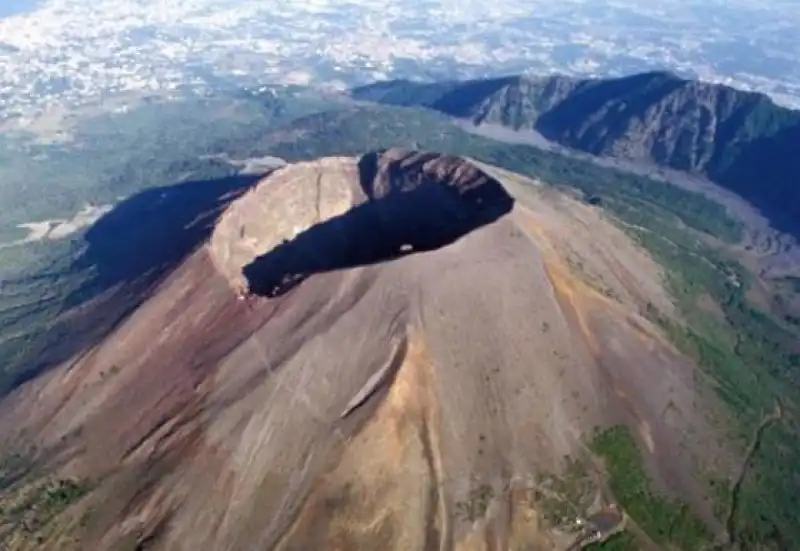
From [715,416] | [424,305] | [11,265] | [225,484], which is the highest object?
[424,305]

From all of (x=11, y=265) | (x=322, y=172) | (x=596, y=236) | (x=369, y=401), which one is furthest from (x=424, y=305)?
(x=11, y=265)

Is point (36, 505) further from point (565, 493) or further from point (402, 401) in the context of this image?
point (565, 493)

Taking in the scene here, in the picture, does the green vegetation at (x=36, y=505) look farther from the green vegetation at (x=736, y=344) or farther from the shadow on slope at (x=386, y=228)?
the green vegetation at (x=736, y=344)

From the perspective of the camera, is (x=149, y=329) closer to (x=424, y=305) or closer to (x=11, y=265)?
(x=424, y=305)

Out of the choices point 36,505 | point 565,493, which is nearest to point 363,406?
point 565,493

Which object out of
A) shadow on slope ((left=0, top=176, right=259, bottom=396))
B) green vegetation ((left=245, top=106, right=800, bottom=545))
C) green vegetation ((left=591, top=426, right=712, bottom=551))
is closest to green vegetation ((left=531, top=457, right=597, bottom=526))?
green vegetation ((left=591, top=426, right=712, bottom=551))

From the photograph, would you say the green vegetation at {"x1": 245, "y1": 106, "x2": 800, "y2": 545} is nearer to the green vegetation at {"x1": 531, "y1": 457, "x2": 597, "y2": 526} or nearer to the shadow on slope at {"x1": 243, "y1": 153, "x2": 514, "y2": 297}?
the green vegetation at {"x1": 531, "y1": 457, "x2": 597, "y2": 526}

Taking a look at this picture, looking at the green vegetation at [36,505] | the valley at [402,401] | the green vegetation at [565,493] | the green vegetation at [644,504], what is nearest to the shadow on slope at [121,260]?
the valley at [402,401]
